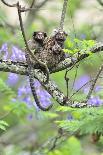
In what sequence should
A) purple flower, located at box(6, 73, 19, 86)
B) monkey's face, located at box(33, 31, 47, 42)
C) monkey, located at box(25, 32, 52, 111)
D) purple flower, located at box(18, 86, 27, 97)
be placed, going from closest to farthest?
monkey, located at box(25, 32, 52, 111)
monkey's face, located at box(33, 31, 47, 42)
purple flower, located at box(6, 73, 19, 86)
purple flower, located at box(18, 86, 27, 97)

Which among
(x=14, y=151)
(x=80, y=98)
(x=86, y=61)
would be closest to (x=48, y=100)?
(x=80, y=98)

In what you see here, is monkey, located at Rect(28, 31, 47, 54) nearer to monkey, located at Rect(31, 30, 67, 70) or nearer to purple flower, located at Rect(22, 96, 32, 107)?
monkey, located at Rect(31, 30, 67, 70)

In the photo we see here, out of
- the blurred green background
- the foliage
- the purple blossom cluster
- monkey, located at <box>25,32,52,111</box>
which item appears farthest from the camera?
the blurred green background

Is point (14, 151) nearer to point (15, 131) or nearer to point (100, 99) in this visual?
point (15, 131)

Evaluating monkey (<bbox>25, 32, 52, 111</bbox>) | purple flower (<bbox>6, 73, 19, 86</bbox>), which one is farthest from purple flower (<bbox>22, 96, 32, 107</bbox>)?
monkey (<bbox>25, 32, 52, 111</bbox>)

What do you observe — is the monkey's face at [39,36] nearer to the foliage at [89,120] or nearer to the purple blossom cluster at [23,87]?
the foliage at [89,120]

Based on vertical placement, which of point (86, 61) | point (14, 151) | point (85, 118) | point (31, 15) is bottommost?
point (14, 151)

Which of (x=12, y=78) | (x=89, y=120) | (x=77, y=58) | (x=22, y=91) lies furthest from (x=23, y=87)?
(x=89, y=120)

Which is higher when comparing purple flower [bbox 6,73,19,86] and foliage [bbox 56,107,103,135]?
purple flower [bbox 6,73,19,86]

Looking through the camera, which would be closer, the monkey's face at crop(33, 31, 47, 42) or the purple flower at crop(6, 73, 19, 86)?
the monkey's face at crop(33, 31, 47, 42)

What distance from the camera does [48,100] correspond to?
653 cm

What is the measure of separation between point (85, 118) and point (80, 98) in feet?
2.31

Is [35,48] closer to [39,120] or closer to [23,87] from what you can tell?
[23,87]

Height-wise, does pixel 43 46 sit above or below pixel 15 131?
above
